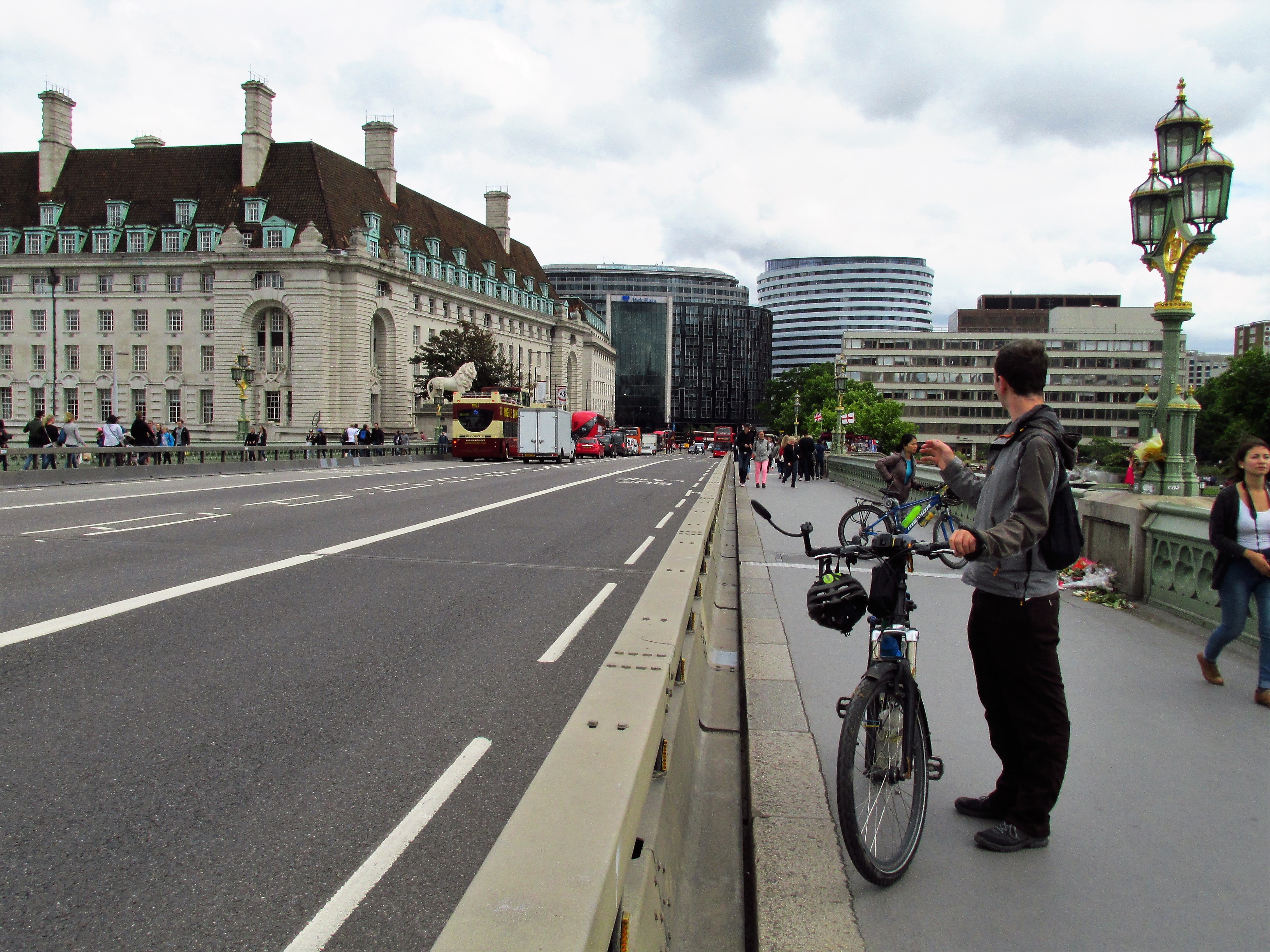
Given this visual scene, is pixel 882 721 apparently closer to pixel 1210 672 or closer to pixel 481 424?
pixel 1210 672

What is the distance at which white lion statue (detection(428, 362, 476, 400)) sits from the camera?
211 feet

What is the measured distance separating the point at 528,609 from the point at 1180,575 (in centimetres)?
605

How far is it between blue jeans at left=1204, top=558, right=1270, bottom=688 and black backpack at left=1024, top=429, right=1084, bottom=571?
322 cm

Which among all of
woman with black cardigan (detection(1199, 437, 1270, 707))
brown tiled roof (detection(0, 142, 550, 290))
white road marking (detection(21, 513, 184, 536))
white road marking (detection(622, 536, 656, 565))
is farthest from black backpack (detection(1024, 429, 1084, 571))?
brown tiled roof (detection(0, 142, 550, 290))

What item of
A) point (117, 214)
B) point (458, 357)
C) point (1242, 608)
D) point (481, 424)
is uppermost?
point (117, 214)

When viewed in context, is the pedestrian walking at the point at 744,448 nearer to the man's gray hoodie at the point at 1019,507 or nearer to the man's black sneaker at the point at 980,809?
the man's black sneaker at the point at 980,809

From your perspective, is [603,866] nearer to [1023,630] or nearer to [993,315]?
[1023,630]

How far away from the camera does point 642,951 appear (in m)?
2.32

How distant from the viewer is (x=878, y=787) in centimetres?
329

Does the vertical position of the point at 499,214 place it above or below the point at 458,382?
above

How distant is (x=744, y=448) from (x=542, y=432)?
21.4 m

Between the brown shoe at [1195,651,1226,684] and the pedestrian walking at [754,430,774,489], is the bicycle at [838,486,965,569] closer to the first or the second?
the brown shoe at [1195,651,1226,684]

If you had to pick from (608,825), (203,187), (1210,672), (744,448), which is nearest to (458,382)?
(203,187)

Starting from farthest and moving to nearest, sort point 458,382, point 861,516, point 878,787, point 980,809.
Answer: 1. point 458,382
2. point 861,516
3. point 980,809
4. point 878,787
